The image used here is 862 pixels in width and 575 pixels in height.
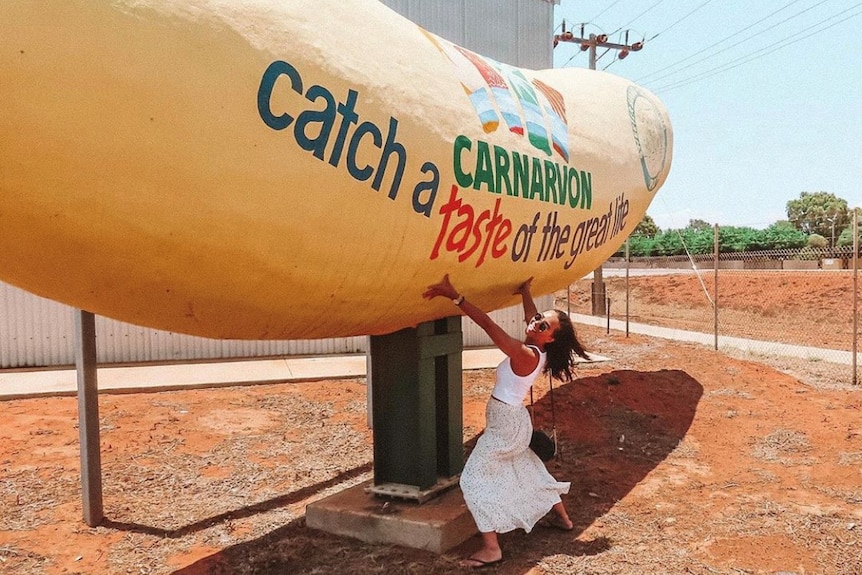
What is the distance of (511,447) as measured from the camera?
3.77 m

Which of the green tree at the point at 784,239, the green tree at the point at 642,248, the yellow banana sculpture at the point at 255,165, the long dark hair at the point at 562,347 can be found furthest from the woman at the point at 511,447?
the green tree at the point at 642,248

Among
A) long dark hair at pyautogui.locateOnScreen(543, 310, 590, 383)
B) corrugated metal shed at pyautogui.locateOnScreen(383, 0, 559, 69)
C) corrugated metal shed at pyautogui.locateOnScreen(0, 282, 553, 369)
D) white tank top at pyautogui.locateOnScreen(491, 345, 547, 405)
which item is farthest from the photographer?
corrugated metal shed at pyautogui.locateOnScreen(383, 0, 559, 69)

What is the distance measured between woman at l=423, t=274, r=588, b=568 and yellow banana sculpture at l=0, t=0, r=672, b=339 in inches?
15.0

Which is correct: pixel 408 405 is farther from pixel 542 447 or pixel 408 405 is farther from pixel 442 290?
pixel 442 290

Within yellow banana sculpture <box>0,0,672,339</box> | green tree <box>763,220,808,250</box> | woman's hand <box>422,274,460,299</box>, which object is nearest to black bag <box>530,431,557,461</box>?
yellow banana sculpture <box>0,0,672,339</box>

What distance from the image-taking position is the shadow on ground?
145 inches

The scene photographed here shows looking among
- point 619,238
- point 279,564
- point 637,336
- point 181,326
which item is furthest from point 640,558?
point 637,336

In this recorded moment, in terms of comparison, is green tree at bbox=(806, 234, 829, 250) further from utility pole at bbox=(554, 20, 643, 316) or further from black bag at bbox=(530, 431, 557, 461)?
black bag at bbox=(530, 431, 557, 461)

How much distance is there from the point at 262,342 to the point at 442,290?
727 cm

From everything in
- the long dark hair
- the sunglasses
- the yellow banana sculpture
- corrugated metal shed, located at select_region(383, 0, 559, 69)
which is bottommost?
the long dark hair

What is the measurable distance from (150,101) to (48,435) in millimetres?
5126

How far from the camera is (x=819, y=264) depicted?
112 ft

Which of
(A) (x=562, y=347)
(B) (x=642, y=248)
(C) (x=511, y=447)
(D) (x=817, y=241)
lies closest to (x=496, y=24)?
(A) (x=562, y=347)

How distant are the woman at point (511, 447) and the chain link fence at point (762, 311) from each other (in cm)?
596
